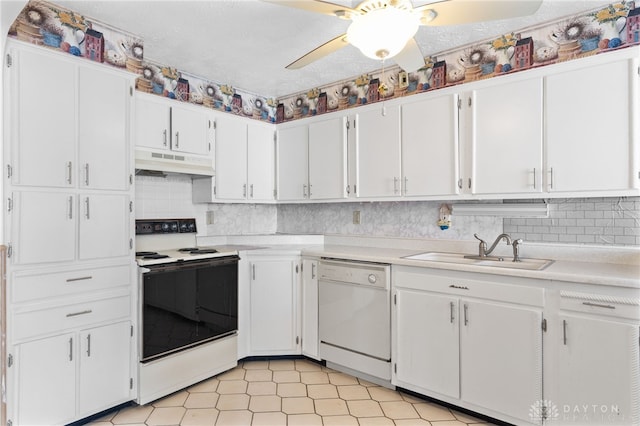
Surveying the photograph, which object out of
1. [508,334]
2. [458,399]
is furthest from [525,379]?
[458,399]

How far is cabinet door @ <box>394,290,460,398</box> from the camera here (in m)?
2.33

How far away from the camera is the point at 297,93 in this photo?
3.83 meters

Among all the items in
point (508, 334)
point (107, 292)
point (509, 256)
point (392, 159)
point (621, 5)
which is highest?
point (621, 5)

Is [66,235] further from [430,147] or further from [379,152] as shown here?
[430,147]

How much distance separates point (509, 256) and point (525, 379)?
2.87 ft

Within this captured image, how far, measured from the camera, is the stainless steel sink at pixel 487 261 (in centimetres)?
229

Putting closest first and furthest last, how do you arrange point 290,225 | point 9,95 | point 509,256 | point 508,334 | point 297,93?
point 9,95 → point 508,334 → point 509,256 → point 297,93 → point 290,225

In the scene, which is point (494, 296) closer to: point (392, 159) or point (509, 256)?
point (509, 256)

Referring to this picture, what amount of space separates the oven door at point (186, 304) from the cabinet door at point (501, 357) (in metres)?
1.79

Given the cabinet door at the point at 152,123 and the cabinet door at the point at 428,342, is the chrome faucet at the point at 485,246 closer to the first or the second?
the cabinet door at the point at 428,342

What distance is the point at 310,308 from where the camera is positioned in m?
3.12

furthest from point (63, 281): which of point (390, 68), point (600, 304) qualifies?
point (600, 304)

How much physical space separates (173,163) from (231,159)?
649 mm

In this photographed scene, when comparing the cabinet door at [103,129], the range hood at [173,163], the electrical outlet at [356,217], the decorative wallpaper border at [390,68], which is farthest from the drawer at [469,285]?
the cabinet door at [103,129]
